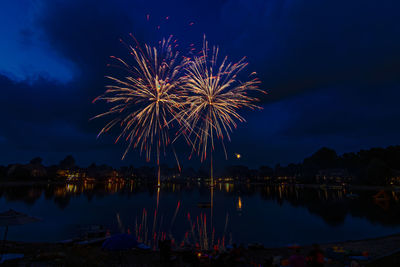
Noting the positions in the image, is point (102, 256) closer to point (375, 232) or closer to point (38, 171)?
point (375, 232)

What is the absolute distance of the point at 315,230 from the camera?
39281 mm

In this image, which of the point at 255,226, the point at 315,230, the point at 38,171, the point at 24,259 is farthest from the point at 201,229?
the point at 38,171

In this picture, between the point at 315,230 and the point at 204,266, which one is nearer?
the point at 204,266

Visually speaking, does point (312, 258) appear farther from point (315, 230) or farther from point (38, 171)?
point (38, 171)

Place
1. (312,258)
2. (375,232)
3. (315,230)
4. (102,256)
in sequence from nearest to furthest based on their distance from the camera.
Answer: (312,258) < (102,256) < (375,232) < (315,230)

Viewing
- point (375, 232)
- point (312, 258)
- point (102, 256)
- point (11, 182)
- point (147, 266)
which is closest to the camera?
point (312, 258)

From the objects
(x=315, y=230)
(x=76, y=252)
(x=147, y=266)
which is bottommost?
(x=315, y=230)

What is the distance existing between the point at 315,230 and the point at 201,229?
62.0ft

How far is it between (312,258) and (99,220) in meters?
42.9

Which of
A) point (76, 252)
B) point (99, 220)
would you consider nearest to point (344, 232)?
point (76, 252)

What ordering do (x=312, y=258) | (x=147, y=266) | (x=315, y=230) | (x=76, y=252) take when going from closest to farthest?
(x=312, y=258)
(x=76, y=252)
(x=147, y=266)
(x=315, y=230)

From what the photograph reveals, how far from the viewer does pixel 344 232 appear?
37250 millimetres

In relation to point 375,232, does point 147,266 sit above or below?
above

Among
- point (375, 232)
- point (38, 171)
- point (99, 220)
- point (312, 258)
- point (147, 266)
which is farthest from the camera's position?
point (38, 171)
